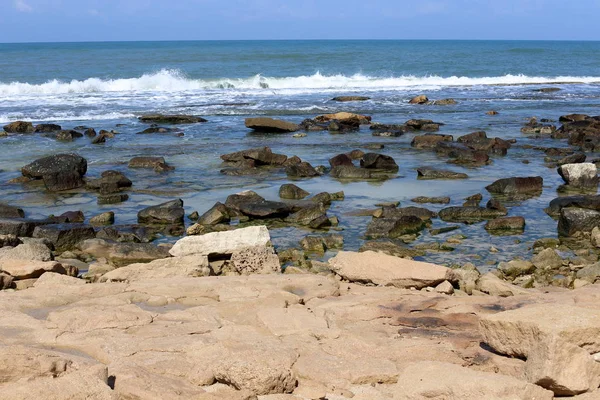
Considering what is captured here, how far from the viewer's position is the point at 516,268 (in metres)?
10.4

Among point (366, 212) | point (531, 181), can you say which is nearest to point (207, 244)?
point (366, 212)

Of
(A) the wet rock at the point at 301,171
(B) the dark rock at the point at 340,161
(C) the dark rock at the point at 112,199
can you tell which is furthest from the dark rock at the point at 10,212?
(B) the dark rock at the point at 340,161

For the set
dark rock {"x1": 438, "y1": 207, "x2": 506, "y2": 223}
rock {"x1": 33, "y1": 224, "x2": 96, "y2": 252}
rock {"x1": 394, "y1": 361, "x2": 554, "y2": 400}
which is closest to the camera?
rock {"x1": 394, "y1": 361, "x2": 554, "y2": 400}

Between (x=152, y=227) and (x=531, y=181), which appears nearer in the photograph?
(x=152, y=227)

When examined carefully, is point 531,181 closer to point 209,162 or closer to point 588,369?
point 209,162

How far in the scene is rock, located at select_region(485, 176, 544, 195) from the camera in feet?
50.2

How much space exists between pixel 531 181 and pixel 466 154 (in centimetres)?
403

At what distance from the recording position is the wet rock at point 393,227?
1234cm

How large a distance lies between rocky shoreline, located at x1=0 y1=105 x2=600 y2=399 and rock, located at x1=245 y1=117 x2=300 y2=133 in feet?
34.0

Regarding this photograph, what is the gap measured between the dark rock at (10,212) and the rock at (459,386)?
9.78 meters

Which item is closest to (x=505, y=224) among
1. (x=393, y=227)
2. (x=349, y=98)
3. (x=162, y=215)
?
(x=393, y=227)

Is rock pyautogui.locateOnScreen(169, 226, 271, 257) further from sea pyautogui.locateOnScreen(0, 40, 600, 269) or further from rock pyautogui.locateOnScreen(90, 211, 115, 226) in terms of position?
rock pyautogui.locateOnScreen(90, 211, 115, 226)

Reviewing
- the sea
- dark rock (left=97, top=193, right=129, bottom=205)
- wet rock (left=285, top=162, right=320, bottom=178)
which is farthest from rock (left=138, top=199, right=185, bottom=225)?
wet rock (left=285, top=162, right=320, bottom=178)

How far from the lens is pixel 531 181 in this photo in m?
15.6
